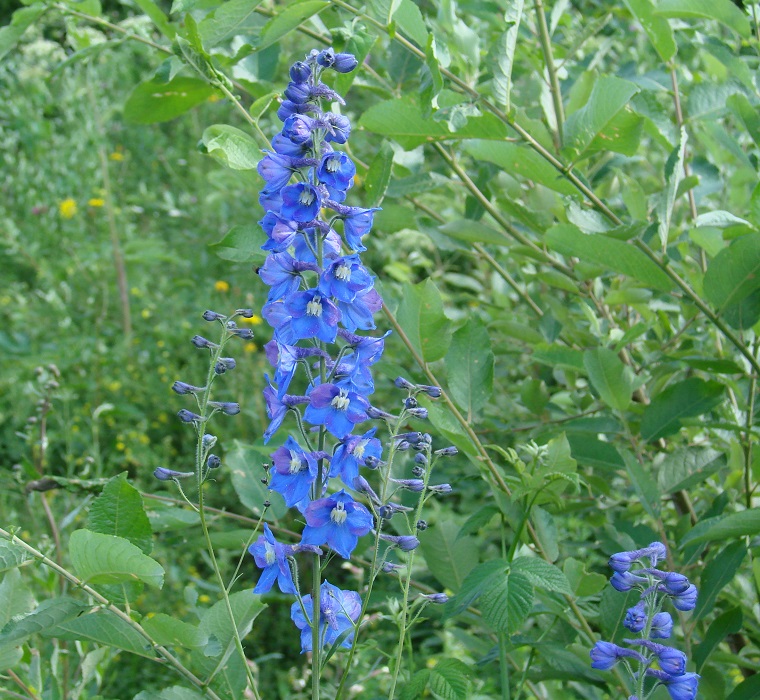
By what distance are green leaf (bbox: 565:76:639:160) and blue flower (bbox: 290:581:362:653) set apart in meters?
0.75

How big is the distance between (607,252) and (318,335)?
1.99 feet

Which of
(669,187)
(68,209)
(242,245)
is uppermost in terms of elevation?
(669,187)

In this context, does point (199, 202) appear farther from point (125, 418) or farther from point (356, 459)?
point (356, 459)

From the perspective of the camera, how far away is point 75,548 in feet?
3.21

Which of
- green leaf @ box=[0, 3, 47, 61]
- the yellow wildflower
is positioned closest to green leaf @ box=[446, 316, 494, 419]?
green leaf @ box=[0, 3, 47, 61]

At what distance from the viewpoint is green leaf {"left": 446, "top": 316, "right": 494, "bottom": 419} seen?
1408 millimetres

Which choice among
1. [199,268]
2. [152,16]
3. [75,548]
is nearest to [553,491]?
[75,548]

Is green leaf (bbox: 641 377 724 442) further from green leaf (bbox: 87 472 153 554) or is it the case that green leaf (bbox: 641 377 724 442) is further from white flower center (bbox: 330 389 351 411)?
green leaf (bbox: 87 472 153 554)

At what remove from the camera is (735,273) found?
54.4 inches

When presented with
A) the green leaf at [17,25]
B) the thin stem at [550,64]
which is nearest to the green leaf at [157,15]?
the green leaf at [17,25]

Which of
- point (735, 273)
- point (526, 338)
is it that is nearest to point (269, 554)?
point (735, 273)

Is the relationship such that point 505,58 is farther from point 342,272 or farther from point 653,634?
point 653,634

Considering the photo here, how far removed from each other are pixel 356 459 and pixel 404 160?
944 millimetres

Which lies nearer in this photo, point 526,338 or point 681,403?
point 681,403
